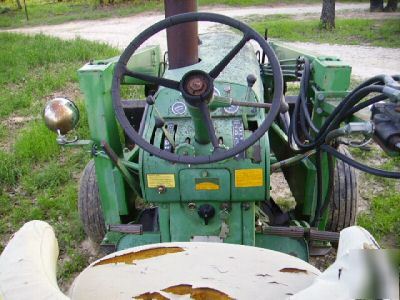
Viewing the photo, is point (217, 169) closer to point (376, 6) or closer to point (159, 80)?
point (159, 80)

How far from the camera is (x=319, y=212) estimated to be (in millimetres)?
2926

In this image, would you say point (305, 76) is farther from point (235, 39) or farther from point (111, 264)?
point (111, 264)

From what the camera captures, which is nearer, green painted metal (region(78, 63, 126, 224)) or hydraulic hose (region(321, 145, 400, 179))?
hydraulic hose (region(321, 145, 400, 179))

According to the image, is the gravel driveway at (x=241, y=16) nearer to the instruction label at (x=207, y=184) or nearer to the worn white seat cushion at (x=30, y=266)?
the instruction label at (x=207, y=184)

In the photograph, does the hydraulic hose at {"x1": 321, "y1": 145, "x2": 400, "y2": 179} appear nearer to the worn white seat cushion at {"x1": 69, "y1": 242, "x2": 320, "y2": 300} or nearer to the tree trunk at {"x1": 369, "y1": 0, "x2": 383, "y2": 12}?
the worn white seat cushion at {"x1": 69, "y1": 242, "x2": 320, "y2": 300}

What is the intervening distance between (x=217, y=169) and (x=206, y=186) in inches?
4.2

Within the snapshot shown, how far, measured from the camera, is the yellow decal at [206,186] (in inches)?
98.8

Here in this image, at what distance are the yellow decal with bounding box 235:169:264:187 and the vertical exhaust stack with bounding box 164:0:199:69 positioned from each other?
88cm

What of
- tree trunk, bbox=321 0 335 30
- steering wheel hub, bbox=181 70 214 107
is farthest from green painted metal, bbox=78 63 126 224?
tree trunk, bbox=321 0 335 30

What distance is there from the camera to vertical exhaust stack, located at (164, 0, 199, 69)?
9.07 ft

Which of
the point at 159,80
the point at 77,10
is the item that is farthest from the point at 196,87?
the point at 77,10

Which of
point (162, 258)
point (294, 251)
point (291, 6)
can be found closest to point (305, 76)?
point (294, 251)

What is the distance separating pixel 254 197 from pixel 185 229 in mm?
413

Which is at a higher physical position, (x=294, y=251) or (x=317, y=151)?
(x=317, y=151)
